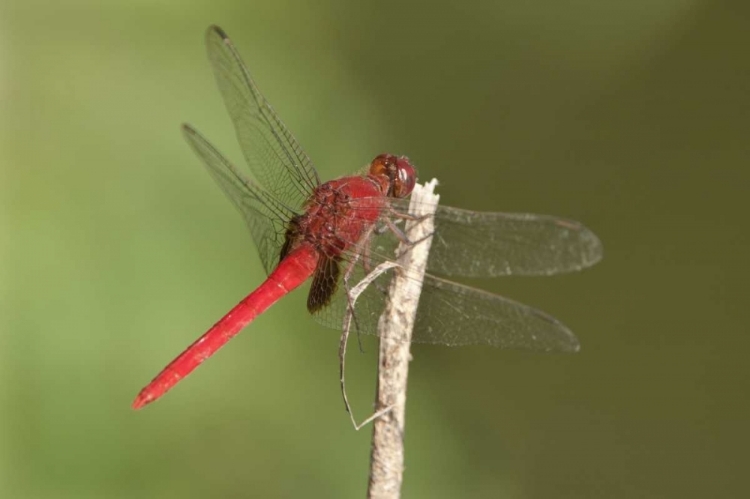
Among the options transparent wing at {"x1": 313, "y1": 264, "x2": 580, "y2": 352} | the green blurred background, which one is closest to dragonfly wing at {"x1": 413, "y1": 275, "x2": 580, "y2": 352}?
transparent wing at {"x1": 313, "y1": 264, "x2": 580, "y2": 352}

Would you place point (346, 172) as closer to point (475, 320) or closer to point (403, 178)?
point (403, 178)

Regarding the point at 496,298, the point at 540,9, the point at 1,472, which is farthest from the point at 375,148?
the point at 1,472

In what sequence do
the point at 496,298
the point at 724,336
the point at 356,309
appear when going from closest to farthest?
the point at 496,298, the point at 356,309, the point at 724,336

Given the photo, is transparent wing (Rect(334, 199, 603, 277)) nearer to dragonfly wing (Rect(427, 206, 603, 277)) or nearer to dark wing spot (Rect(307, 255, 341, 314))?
dragonfly wing (Rect(427, 206, 603, 277))

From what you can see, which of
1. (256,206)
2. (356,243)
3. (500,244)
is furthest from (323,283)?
(500,244)

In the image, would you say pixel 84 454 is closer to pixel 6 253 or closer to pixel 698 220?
pixel 6 253

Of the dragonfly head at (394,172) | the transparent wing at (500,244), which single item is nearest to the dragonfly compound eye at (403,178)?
the dragonfly head at (394,172)
